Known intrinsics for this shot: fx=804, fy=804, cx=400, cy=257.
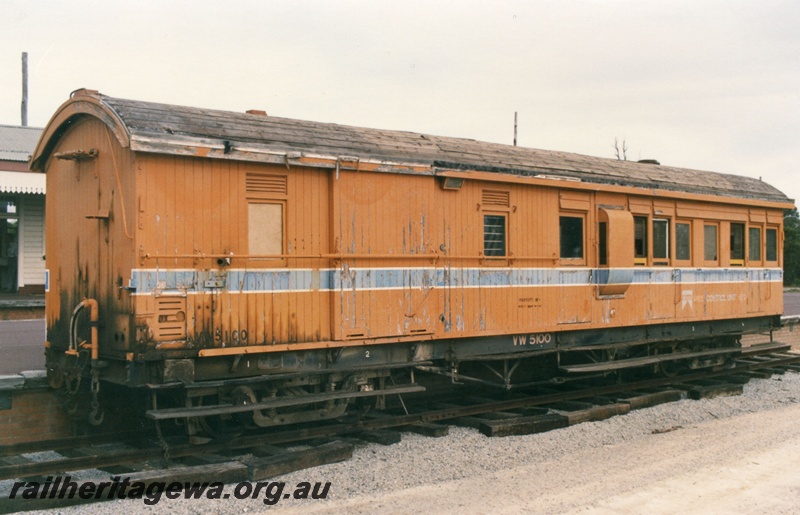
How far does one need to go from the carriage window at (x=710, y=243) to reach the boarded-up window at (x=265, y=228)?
8.89 m

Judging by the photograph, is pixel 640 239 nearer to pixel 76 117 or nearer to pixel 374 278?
pixel 374 278

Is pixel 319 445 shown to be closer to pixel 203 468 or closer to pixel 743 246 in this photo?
pixel 203 468

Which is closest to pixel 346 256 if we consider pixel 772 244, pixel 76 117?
pixel 76 117

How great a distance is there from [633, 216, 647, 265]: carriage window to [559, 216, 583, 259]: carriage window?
1401mm

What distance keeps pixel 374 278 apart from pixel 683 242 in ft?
22.7

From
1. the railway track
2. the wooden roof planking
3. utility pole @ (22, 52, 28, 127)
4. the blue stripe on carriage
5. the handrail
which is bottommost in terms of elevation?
the railway track

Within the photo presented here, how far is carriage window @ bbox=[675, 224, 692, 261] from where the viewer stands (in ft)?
46.0

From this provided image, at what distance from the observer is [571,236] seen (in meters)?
12.3

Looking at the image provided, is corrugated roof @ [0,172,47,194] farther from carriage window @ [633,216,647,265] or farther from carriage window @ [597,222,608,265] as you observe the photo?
carriage window @ [633,216,647,265]

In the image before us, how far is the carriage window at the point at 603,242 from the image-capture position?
12.6 meters

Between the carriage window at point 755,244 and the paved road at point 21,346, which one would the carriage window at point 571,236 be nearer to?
the carriage window at point 755,244

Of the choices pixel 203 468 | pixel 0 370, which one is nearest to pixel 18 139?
pixel 0 370

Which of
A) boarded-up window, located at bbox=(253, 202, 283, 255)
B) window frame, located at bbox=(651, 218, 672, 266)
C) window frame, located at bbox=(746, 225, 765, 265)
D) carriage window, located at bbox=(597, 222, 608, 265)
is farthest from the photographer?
window frame, located at bbox=(746, 225, 765, 265)

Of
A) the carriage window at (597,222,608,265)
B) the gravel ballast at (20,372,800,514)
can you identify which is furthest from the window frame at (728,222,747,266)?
the gravel ballast at (20,372,800,514)
